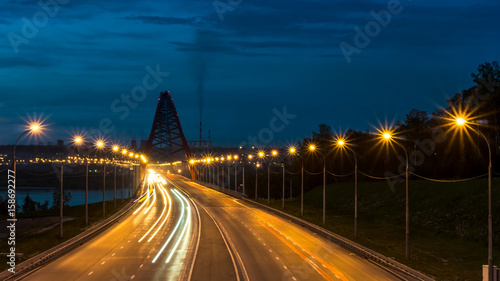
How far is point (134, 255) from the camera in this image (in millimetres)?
41781

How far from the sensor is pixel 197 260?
39156mm

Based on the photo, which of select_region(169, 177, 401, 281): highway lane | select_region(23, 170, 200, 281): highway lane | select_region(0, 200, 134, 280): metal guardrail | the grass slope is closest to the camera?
select_region(0, 200, 134, 280): metal guardrail

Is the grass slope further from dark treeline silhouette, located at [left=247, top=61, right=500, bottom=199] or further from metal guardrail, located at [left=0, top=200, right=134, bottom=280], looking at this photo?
metal guardrail, located at [left=0, top=200, right=134, bottom=280]

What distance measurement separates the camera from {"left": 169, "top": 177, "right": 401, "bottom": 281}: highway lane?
33.4 meters

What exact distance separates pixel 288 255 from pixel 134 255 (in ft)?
36.6

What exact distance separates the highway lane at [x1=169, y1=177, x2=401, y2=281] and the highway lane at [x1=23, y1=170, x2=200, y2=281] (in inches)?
152

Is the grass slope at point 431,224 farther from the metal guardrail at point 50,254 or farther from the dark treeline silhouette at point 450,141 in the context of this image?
the metal guardrail at point 50,254

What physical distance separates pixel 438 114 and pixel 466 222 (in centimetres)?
6313

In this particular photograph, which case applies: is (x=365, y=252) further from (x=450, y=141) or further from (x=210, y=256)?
(x=450, y=141)

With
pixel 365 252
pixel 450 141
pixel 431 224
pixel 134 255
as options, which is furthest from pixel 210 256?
pixel 450 141

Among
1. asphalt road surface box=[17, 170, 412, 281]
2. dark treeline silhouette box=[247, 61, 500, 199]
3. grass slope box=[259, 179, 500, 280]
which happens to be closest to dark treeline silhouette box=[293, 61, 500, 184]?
dark treeline silhouette box=[247, 61, 500, 199]

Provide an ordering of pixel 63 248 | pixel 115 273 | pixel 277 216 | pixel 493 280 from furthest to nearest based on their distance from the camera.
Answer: pixel 277 216 < pixel 63 248 < pixel 115 273 < pixel 493 280

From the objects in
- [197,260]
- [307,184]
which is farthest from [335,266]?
[307,184]

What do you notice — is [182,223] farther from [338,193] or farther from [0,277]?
[338,193]
